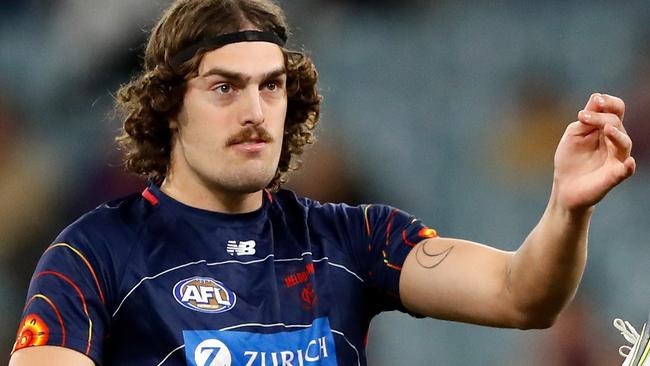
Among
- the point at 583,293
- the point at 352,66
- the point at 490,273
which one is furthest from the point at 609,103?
the point at 352,66

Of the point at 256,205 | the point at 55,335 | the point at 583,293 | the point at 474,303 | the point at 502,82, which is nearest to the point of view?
the point at 55,335

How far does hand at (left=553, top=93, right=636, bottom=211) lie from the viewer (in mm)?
2545

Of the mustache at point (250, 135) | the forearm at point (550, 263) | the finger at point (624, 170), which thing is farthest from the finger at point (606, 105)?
the mustache at point (250, 135)

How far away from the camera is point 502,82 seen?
20.4 ft

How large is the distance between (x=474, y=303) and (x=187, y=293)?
77 centimetres

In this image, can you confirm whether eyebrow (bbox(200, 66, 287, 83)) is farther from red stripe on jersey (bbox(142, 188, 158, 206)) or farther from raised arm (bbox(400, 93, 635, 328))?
raised arm (bbox(400, 93, 635, 328))

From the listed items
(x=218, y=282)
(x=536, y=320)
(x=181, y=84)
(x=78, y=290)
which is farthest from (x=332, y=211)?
(x=78, y=290)

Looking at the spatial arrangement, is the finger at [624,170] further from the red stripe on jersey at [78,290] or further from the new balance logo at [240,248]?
the red stripe on jersey at [78,290]

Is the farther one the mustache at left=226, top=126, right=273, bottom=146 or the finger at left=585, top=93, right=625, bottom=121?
the mustache at left=226, top=126, right=273, bottom=146

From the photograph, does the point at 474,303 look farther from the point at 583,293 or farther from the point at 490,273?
the point at 583,293

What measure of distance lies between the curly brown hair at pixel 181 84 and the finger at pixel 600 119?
43.3 inches

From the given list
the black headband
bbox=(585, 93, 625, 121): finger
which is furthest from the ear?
bbox=(585, 93, 625, 121): finger

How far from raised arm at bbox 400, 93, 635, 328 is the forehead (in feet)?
2.21

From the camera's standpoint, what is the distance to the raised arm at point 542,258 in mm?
2574
